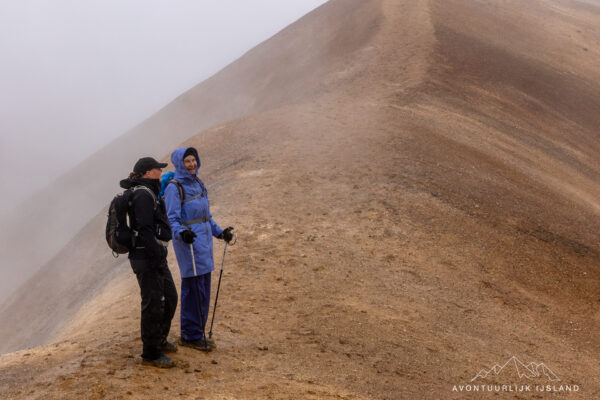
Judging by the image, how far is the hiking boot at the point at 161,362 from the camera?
5891 millimetres

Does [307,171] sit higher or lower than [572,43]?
higher

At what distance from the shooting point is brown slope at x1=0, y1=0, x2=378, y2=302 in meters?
28.7

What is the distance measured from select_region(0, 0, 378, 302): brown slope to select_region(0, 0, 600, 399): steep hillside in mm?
4916

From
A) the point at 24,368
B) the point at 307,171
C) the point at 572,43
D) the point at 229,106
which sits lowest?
the point at 572,43

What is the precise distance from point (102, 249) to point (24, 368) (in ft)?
42.8

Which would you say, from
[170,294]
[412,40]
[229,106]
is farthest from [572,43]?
[170,294]

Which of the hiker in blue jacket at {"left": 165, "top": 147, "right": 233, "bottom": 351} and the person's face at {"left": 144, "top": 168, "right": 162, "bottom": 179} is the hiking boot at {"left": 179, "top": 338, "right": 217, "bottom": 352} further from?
the person's face at {"left": 144, "top": 168, "right": 162, "bottom": 179}

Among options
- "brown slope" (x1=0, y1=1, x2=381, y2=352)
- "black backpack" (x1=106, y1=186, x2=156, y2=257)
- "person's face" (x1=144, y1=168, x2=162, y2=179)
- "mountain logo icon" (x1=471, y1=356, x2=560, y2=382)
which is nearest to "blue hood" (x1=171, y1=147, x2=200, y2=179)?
"person's face" (x1=144, y1=168, x2=162, y2=179)

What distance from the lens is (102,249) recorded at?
1903 centimetres

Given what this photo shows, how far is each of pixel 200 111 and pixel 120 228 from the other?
31.0 metres

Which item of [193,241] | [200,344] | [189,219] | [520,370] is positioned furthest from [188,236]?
[520,370]

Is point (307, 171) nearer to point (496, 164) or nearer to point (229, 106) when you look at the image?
point (496, 164)

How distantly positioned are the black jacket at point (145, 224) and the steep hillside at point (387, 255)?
106cm

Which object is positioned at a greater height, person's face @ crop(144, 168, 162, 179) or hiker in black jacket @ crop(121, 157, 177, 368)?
person's face @ crop(144, 168, 162, 179)
